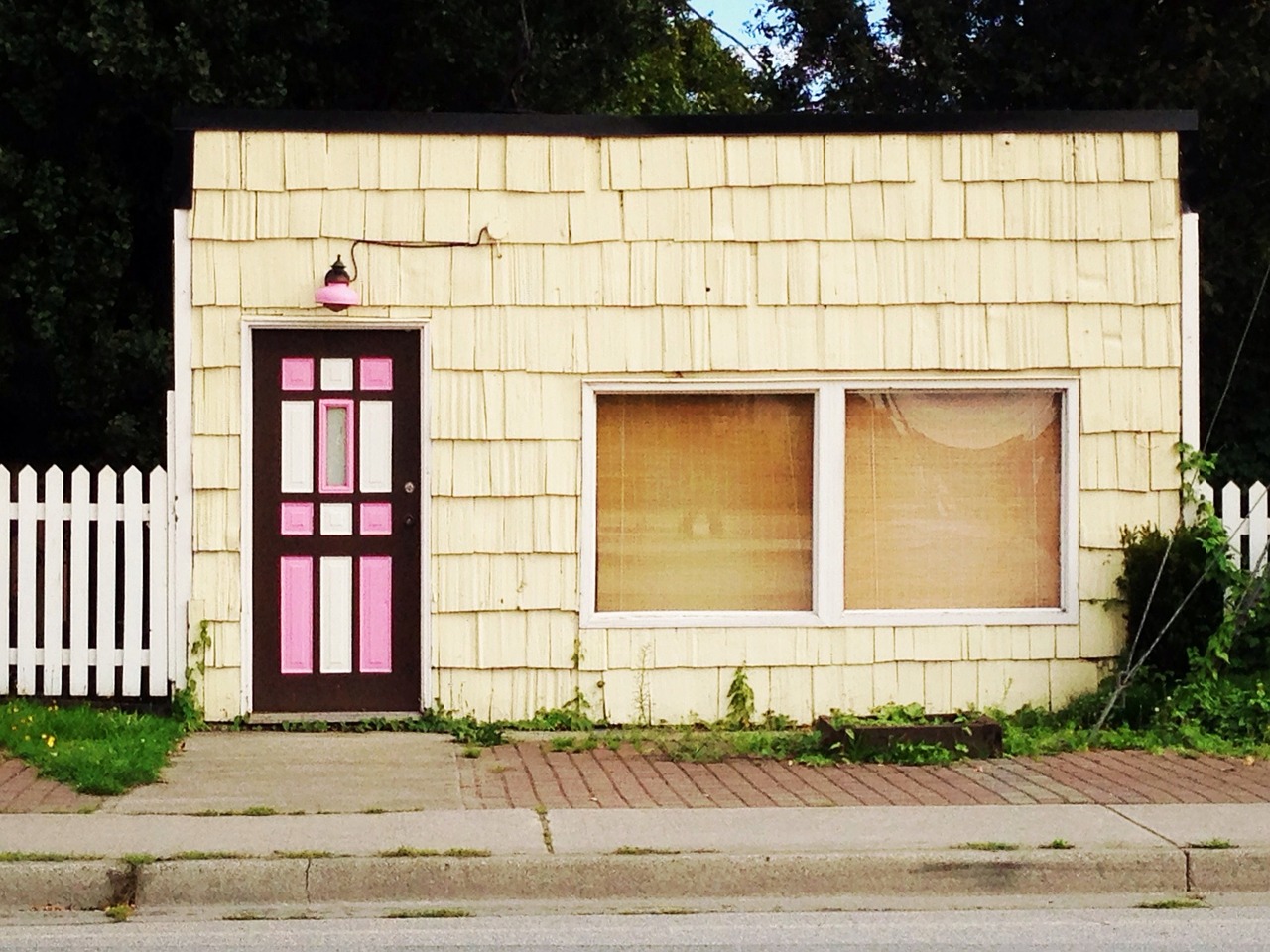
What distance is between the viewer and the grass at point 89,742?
24.6 feet

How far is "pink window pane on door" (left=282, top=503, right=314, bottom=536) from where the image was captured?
9.17 m

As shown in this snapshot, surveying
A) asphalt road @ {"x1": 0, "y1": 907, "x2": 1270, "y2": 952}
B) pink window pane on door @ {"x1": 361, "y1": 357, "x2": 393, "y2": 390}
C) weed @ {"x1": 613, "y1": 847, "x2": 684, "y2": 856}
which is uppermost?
pink window pane on door @ {"x1": 361, "y1": 357, "x2": 393, "y2": 390}

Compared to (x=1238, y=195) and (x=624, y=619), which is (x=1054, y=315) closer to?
(x=624, y=619)

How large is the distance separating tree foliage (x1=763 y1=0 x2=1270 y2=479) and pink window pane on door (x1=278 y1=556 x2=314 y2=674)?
8304 mm

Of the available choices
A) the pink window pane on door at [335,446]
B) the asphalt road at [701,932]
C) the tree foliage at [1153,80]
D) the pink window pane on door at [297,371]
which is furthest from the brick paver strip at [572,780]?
the tree foliage at [1153,80]

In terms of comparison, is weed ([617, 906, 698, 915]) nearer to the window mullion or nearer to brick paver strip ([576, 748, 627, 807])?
brick paver strip ([576, 748, 627, 807])

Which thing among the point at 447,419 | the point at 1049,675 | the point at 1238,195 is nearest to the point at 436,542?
the point at 447,419

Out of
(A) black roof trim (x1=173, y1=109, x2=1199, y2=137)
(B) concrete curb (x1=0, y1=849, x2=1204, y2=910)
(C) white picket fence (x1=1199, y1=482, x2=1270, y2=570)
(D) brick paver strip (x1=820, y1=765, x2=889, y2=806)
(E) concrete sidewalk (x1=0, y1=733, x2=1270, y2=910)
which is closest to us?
(B) concrete curb (x1=0, y1=849, x2=1204, y2=910)

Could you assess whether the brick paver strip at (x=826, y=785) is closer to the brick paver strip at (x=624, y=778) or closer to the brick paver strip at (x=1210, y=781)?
the brick paver strip at (x=624, y=778)

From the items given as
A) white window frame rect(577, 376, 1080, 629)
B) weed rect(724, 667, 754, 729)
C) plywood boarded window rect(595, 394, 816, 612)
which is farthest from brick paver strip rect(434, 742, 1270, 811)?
plywood boarded window rect(595, 394, 816, 612)

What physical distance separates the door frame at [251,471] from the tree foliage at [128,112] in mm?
4474

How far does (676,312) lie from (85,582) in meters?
3.43

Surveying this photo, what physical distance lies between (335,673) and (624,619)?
1562 mm

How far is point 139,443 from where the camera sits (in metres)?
14.3
